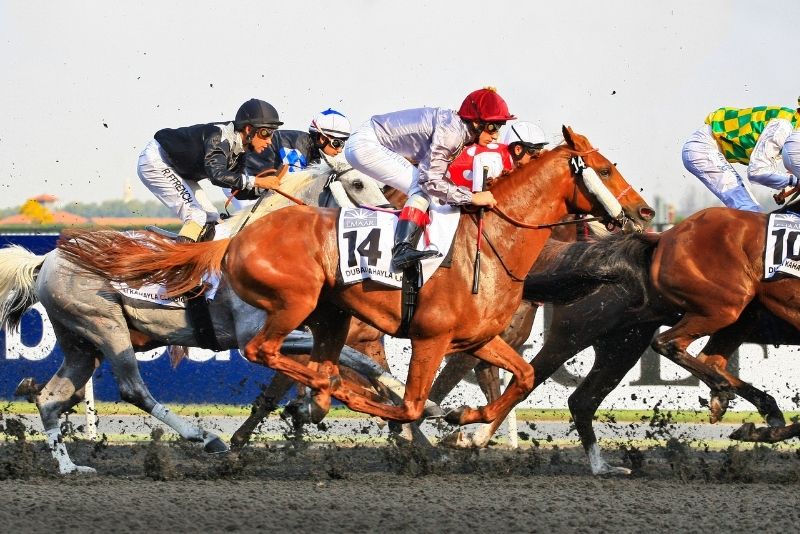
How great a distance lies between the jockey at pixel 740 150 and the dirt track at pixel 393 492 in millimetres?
1677

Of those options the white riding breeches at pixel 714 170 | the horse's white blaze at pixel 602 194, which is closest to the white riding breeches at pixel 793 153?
the white riding breeches at pixel 714 170

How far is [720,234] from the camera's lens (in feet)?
22.8

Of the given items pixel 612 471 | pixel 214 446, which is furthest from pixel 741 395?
pixel 214 446

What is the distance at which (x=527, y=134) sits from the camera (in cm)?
818

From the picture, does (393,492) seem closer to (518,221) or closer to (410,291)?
(410,291)

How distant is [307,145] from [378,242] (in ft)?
7.72

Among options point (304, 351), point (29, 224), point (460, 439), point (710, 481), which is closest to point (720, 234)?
point (710, 481)

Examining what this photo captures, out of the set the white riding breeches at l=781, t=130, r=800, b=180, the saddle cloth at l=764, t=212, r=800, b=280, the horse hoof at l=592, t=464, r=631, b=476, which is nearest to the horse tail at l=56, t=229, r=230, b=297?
the horse hoof at l=592, t=464, r=631, b=476

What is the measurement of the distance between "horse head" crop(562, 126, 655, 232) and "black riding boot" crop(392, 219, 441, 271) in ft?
2.60

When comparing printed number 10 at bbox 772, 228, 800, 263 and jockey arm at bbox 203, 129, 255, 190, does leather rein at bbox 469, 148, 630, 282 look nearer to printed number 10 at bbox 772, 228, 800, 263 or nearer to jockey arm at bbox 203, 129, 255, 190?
printed number 10 at bbox 772, 228, 800, 263

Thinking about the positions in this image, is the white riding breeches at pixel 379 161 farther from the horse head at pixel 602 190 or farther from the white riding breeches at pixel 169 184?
the white riding breeches at pixel 169 184

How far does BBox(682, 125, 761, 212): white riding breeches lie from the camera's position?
7.91m

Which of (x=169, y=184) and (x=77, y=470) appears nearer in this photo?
(x=77, y=470)

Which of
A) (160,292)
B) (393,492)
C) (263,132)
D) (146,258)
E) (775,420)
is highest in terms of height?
(263,132)
